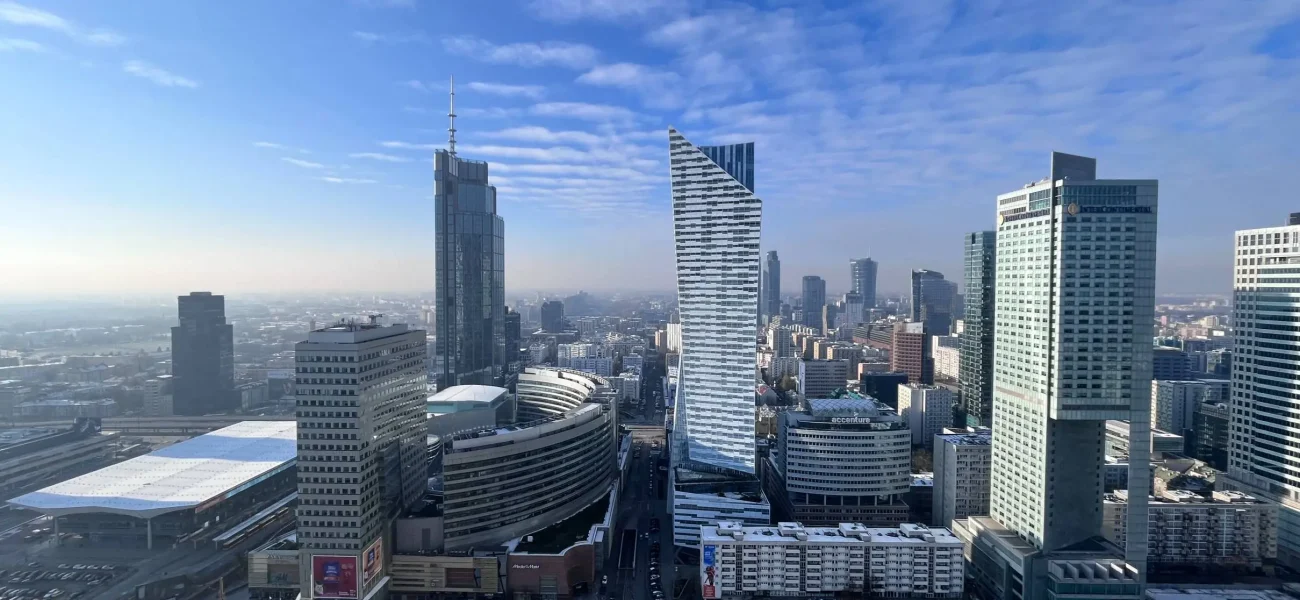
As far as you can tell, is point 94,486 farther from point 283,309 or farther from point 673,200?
point 673,200

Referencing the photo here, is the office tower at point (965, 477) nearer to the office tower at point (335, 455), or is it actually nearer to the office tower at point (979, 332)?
the office tower at point (979, 332)

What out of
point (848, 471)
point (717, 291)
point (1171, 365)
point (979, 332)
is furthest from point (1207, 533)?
point (1171, 365)

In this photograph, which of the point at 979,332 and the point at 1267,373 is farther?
the point at 979,332

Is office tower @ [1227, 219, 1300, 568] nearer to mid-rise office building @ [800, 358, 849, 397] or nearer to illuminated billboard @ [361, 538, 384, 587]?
mid-rise office building @ [800, 358, 849, 397]

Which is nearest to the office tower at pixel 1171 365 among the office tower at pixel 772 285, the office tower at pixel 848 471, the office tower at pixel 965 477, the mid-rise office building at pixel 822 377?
the mid-rise office building at pixel 822 377

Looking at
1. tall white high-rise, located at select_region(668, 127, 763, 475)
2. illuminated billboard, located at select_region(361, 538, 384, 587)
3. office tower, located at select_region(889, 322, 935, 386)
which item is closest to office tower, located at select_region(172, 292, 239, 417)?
illuminated billboard, located at select_region(361, 538, 384, 587)

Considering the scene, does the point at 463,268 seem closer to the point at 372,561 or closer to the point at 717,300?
the point at 717,300
